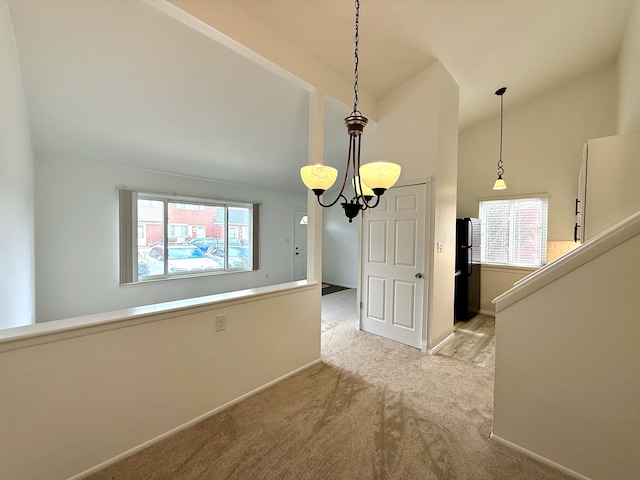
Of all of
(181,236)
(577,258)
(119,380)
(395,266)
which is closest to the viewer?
(577,258)

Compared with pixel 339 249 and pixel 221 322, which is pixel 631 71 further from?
pixel 339 249

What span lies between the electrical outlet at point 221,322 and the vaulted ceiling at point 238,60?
231cm

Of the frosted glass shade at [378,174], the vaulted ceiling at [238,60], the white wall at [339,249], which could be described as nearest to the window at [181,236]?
the vaulted ceiling at [238,60]

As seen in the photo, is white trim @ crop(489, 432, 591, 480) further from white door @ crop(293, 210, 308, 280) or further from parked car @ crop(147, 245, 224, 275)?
white door @ crop(293, 210, 308, 280)

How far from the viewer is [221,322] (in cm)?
207

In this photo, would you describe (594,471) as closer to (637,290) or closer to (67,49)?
(637,290)

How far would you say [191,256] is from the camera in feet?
17.3

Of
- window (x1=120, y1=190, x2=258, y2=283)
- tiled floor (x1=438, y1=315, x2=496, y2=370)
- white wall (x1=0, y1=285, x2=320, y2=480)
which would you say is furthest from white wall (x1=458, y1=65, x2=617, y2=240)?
window (x1=120, y1=190, x2=258, y2=283)

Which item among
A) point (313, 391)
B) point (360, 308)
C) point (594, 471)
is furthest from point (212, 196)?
point (594, 471)

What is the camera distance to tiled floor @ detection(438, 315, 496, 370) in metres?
3.01

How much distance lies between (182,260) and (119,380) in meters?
3.87

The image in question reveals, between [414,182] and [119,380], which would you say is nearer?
[119,380]

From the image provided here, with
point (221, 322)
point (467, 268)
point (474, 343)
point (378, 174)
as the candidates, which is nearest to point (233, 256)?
point (221, 322)

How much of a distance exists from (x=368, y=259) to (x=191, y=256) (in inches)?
147
